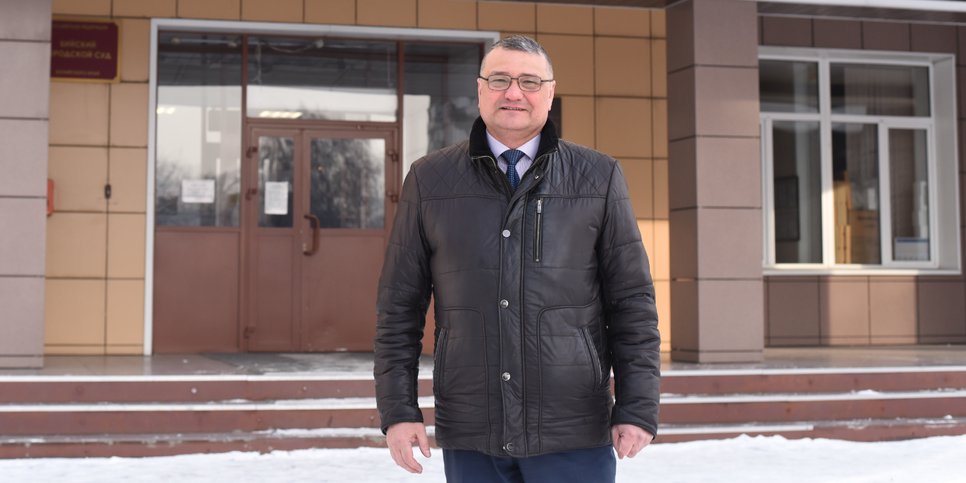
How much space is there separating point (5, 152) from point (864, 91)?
292 inches

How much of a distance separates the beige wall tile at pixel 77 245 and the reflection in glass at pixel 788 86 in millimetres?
5804

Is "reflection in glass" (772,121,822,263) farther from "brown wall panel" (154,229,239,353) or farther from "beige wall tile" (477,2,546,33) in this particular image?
"brown wall panel" (154,229,239,353)

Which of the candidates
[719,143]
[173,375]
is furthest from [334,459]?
[719,143]

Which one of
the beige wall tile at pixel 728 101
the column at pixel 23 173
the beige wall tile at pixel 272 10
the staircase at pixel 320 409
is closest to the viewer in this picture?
the staircase at pixel 320 409

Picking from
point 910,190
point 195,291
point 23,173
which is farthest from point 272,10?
point 910,190

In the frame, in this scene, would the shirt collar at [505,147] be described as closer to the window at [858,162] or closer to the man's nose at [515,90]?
the man's nose at [515,90]

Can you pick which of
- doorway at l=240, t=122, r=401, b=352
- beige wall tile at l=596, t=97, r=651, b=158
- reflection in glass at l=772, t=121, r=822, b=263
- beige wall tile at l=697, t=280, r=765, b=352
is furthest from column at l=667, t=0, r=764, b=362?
doorway at l=240, t=122, r=401, b=352

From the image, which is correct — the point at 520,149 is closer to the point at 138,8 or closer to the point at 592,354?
the point at 592,354

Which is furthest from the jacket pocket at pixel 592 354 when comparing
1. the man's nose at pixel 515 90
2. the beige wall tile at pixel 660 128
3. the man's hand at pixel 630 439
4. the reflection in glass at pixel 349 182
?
the beige wall tile at pixel 660 128

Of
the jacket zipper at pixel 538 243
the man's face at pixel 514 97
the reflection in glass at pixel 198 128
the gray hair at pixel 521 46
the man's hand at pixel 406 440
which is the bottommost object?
the man's hand at pixel 406 440

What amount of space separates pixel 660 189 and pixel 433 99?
6.87 ft

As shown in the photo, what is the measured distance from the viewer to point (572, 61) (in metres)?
9.45

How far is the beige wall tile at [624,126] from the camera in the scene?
9.50 m

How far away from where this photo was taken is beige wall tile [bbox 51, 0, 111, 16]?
8.60 metres
